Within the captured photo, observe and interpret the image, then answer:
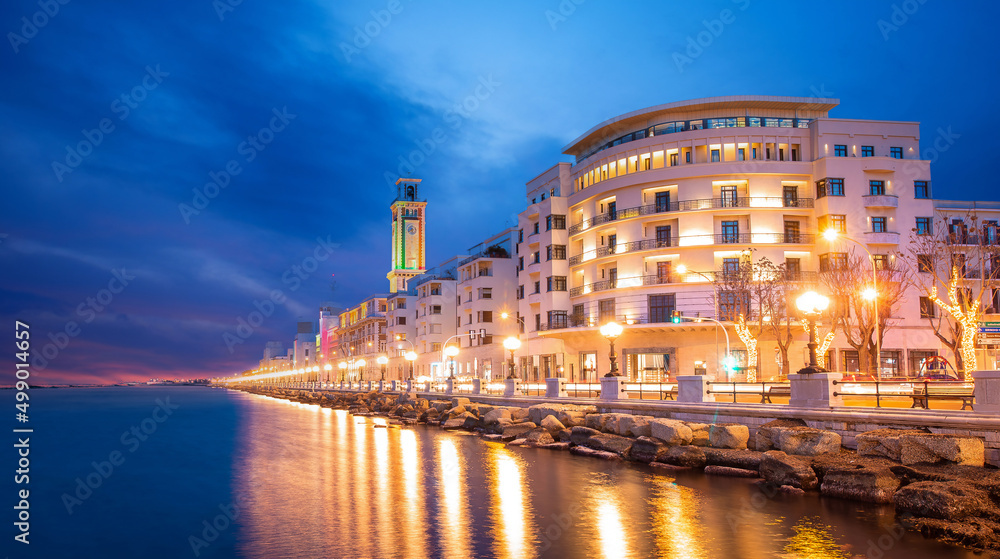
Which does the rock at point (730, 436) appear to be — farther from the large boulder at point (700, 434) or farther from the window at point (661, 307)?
the window at point (661, 307)

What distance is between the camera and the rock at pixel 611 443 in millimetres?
26750

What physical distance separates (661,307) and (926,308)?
20523mm

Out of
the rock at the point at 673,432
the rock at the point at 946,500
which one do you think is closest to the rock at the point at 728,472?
the rock at the point at 673,432

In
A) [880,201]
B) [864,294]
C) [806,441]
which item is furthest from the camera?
[880,201]

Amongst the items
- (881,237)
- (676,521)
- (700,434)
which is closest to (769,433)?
(700,434)

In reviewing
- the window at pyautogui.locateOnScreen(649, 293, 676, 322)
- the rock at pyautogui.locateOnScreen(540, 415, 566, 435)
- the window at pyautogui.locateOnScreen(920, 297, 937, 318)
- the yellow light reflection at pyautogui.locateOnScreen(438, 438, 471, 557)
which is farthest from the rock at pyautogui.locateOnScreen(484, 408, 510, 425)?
the window at pyautogui.locateOnScreen(920, 297, 937, 318)

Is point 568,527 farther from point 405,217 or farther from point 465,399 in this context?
point 405,217

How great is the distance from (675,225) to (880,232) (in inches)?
612

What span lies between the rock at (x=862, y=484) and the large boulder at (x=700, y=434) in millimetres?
6692

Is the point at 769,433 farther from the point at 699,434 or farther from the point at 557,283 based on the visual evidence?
the point at 557,283

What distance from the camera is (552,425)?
32469mm

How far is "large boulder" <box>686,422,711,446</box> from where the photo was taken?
2506 centimetres

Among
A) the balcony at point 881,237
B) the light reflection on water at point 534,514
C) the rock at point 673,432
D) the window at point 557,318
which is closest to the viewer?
the light reflection on water at point 534,514

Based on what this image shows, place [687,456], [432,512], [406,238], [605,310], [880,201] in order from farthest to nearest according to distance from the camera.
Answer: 1. [406,238]
2. [605,310]
3. [880,201]
4. [687,456]
5. [432,512]
